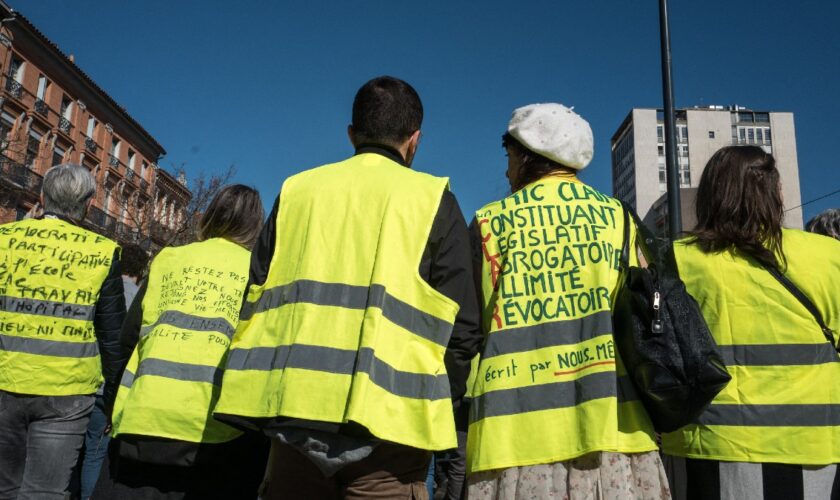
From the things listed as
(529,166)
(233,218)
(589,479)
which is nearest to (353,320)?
(589,479)

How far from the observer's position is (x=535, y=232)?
2.60 meters

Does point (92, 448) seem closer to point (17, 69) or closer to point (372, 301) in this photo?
point (372, 301)

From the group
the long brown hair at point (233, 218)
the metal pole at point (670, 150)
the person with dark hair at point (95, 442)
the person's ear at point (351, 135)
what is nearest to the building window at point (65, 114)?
the person with dark hair at point (95, 442)

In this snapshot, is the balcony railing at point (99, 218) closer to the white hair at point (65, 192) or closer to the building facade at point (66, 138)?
the building facade at point (66, 138)

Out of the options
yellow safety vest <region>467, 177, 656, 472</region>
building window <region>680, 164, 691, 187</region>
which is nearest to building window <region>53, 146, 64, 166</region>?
yellow safety vest <region>467, 177, 656, 472</region>

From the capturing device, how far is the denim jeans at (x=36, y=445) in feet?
12.0

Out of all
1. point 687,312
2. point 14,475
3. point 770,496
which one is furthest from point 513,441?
point 14,475

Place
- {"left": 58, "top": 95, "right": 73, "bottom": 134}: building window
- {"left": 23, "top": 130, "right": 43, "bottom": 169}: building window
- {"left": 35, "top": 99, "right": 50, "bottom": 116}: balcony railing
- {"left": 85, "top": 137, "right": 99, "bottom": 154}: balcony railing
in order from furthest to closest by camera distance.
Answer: {"left": 85, "top": 137, "right": 99, "bottom": 154}: balcony railing, {"left": 58, "top": 95, "right": 73, "bottom": 134}: building window, {"left": 35, "top": 99, "right": 50, "bottom": 116}: balcony railing, {"left": 23, "top": 130, "right": 43, "bottom": 169}: building window

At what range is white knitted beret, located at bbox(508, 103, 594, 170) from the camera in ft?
8.94

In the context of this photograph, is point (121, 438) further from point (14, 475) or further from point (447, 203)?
point (447, 203)

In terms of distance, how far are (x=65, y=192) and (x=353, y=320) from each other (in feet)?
9.30

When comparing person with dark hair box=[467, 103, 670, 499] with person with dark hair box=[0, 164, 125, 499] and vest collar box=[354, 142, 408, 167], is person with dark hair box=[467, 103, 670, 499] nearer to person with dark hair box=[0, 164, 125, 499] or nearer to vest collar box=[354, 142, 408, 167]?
vest collar box=[354, 142, 408, 167]

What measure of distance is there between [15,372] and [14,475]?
539 mm

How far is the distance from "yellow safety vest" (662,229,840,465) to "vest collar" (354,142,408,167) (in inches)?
49.2
